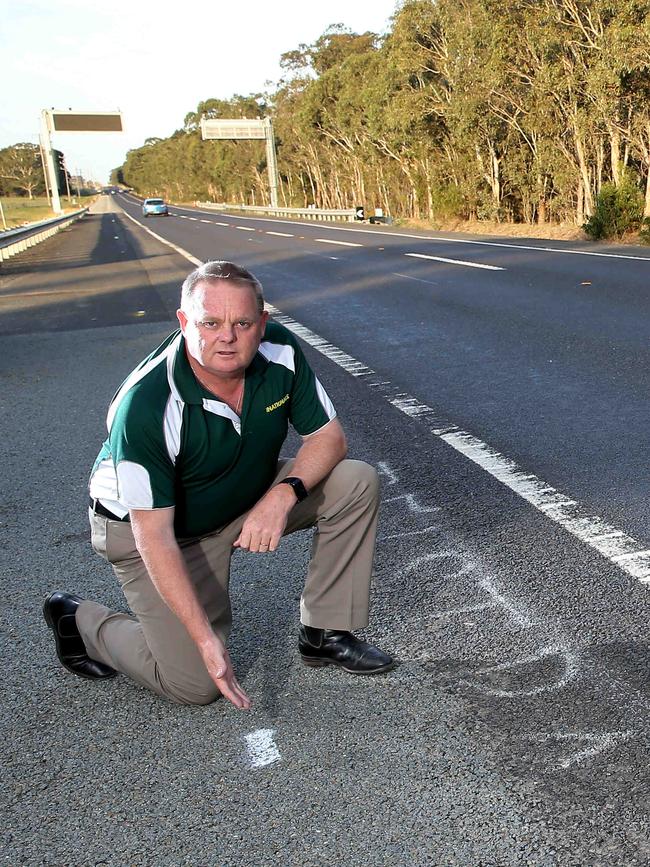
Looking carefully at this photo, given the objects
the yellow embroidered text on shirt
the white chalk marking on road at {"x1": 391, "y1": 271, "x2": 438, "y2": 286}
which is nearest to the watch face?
the yellow embroidered text on shirt

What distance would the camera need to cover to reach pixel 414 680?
278 centimetres

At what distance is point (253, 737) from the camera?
256cm

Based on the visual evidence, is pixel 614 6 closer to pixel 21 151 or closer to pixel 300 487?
pixel 300 487

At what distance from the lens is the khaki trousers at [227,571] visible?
288cm

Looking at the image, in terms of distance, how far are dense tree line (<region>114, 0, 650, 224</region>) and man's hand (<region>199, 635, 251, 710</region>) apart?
19509mm

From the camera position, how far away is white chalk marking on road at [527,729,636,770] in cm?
233

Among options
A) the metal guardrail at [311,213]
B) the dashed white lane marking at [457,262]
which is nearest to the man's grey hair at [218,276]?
the dashed white lane marking at [457,262]

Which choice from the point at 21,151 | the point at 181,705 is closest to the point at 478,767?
the point at 181,705

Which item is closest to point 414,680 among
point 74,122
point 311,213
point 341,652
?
point 341,652

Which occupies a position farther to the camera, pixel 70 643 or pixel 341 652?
pixel 70 643

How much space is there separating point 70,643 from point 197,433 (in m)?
0.97

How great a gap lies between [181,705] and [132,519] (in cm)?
65

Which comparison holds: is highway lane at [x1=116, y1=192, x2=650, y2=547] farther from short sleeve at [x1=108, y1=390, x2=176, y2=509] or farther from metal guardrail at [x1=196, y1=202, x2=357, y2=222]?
metal guardrail at [x1=196, y1=202, x2=357, y2=222]

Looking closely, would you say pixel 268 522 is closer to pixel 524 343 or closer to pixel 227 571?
pixel 227 571
